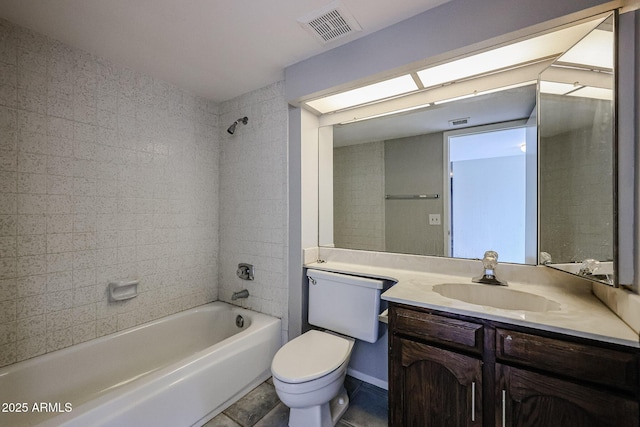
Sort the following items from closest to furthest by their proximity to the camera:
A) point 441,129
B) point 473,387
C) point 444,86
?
point 473,387 < point 444,86 < point 441,129

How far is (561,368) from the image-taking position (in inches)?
35.8

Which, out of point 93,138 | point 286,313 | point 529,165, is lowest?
point 286,313

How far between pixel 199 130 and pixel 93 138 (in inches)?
31.8

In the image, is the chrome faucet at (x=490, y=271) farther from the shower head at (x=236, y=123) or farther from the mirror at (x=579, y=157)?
the shower head at (x=236, y=123)

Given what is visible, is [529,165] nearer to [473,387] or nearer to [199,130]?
[473,387]

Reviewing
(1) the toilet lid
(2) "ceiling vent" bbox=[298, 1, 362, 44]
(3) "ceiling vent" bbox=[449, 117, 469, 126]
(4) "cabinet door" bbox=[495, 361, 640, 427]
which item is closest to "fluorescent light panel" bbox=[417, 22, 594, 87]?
(3) "ceiling vent" bbox=[449, 117, 469, 126]

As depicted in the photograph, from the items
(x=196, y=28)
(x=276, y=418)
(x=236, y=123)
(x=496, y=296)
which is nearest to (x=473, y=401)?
(x=496, y=296)

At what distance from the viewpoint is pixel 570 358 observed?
0.90 m

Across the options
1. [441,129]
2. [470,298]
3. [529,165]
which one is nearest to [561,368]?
[470,298]

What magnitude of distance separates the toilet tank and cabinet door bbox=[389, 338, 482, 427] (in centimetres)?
40

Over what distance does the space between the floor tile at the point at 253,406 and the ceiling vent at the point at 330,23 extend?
7.61 ft

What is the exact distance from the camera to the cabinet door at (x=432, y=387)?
1063 mm

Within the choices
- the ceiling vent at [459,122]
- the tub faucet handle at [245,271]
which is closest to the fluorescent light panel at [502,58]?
the ceiling vent at [459,122]

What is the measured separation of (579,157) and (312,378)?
5.48 feet
